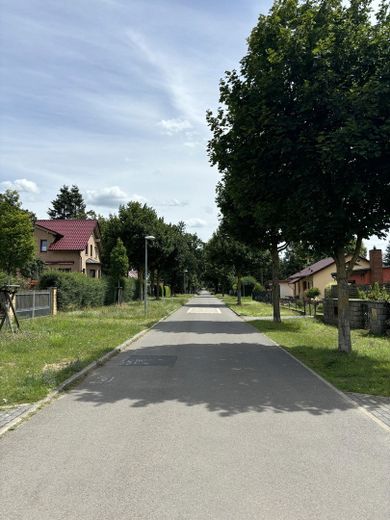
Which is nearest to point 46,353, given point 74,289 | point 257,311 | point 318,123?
point 318,123

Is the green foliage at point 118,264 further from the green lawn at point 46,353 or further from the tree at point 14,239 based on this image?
the green lawn at point 46,353

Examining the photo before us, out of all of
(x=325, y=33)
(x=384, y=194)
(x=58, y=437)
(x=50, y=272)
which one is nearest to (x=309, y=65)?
(x=325, y=33)

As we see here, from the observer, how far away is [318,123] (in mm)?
11680

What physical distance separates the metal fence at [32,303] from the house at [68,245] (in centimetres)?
1907

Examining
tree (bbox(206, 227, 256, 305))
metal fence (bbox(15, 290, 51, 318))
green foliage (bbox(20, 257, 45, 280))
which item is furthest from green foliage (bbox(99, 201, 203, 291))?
metal fence (bbox(15, 290, 51, 318))

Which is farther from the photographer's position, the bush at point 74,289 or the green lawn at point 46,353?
the bush at point 74,289

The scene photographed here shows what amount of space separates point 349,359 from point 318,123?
18.3 feet

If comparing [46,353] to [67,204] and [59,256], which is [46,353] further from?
[67,204]

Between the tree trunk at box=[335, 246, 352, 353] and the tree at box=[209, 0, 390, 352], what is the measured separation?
3 cm

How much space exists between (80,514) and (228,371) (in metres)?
6.83

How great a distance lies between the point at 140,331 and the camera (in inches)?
758

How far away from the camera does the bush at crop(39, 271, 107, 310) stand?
29125 millimetres

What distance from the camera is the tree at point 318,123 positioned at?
10.9 meters

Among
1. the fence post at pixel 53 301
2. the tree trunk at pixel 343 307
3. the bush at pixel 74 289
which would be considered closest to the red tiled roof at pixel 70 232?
the bush at pixel 74 289
